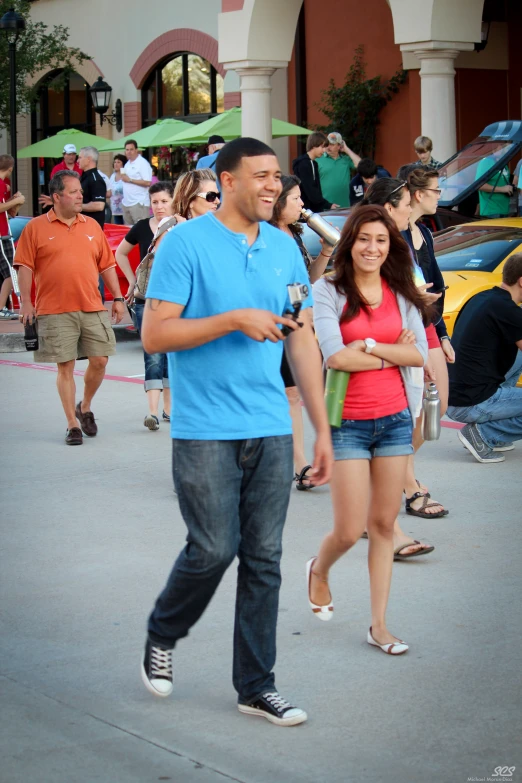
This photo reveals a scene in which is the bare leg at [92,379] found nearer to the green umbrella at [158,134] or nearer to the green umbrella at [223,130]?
the green umbrella at [223,130]

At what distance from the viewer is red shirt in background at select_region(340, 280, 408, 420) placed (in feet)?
16.4

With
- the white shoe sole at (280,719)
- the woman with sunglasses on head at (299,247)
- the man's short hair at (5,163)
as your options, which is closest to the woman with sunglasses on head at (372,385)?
the white shoe sole at (280,719)

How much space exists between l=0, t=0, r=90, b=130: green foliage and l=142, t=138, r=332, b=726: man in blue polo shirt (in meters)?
25.5

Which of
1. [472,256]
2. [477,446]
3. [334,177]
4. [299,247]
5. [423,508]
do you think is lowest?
[423,508]

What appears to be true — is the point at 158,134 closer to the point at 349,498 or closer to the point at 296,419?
the point at 296,419

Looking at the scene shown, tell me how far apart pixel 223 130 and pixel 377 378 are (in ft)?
58.7

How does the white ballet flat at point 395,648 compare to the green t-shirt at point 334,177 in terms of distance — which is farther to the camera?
the green t-shirt at point 334,177

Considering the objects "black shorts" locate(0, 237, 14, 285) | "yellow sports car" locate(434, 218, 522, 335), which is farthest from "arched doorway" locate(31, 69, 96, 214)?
"yellow sports car" locate(434, 218, 522, 335)

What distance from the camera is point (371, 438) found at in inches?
194

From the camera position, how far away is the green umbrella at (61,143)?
27.1m

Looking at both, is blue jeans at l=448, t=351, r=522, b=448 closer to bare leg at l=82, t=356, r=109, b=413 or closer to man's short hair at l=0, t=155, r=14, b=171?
bare leg at l=82, t=356, r=109, b=413

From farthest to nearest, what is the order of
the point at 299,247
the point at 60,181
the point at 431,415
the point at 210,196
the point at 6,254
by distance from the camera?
the point at 6,254, the point at 60,181, the point at 210,196, the point at 299,247, the point at 431,415

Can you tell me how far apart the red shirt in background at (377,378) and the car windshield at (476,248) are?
6583 millimetres

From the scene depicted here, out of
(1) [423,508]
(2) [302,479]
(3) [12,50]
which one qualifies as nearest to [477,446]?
(2) [302,479]
